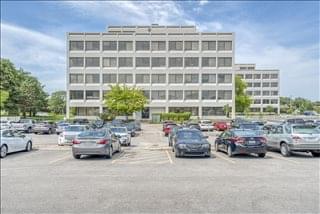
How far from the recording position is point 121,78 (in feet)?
245

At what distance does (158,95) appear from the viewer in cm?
7462

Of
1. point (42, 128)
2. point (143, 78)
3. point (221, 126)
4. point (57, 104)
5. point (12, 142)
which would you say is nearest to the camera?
point (12, 142)

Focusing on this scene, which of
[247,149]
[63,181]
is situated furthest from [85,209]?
[247,149]

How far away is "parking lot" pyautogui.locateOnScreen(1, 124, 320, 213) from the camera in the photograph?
289 inches

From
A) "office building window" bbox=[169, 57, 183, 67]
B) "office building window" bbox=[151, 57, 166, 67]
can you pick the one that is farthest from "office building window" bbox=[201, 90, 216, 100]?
"office building window" bbox=[151, 57, 166, 67]

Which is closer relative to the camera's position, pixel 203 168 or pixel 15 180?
pixel 15 180

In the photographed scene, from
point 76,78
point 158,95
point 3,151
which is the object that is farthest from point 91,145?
point 76,78

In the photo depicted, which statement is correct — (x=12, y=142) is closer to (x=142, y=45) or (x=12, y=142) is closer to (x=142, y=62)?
(x=142, y=62)

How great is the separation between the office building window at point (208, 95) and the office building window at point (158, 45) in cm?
1349

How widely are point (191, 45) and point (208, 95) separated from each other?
469 inches

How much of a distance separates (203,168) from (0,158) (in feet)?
33.9

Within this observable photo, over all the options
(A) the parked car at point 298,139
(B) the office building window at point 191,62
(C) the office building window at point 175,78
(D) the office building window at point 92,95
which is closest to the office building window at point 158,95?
(C) the office building window at point 175,78

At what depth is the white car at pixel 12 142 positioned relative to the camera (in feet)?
56.9

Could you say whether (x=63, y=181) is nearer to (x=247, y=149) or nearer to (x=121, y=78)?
(x=247, y=149)
